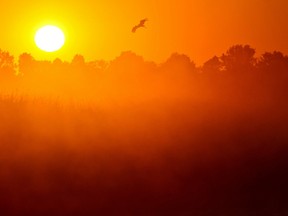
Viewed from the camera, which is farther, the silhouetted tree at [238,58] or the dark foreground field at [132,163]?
the silhouetted tree at [238,58]

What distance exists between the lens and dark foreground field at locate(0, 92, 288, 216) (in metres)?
25.0

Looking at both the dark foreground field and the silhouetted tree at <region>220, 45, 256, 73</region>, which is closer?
the dark foreground field

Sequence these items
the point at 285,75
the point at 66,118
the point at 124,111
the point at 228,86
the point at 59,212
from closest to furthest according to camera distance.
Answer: the point at 59,212, the point at 66,118, the point at 124,111, the point at 228,86, the point at 285,75

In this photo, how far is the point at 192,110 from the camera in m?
39.6

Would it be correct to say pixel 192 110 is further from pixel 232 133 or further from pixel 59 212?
pixel 59 212

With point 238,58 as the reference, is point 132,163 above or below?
below

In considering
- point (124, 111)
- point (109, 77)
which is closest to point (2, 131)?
point (124, 111)

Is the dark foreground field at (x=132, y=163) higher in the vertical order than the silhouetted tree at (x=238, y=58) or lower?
lower

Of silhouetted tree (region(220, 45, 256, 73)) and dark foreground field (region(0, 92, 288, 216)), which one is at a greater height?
silhouetted tree (region(220, 45, 256, 73))

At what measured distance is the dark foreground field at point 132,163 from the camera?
984 inches

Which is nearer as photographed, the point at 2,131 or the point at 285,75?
the point at 2,131

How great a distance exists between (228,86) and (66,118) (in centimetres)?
6240

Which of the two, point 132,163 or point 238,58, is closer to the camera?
point 132,163

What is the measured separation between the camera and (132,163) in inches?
1119
